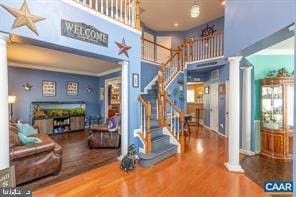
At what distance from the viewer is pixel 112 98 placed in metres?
9.67

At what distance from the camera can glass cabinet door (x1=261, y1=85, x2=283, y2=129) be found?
15.4 feet

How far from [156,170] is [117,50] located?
2656 mm

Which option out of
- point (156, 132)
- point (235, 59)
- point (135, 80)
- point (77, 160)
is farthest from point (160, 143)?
point (235, 59)

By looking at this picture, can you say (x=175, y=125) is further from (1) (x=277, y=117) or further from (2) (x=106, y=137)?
(1) (x=277, y=117)

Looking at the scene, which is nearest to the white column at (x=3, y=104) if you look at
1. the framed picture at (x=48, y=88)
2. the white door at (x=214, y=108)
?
the framed picture at (x=48, y=88)

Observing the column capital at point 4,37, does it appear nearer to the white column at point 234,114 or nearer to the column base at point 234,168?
the white column at point 234,114

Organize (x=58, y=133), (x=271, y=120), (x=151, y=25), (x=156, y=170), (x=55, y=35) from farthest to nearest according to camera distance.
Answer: (x=151, y=25) < (x=58, y=133) < (x=271, y=120) < (x=156, y=170) < (x=55, y=35)

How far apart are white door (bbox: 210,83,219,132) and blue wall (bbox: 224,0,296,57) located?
4.42 meters

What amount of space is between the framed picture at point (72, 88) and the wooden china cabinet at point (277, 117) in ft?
23.9

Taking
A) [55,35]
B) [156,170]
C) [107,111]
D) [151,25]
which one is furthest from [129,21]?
[107,111]

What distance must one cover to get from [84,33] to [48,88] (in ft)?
17.2

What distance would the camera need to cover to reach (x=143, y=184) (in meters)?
3.26

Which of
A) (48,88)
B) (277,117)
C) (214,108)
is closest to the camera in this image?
(277,117)

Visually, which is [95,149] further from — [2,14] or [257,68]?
[257,68]
